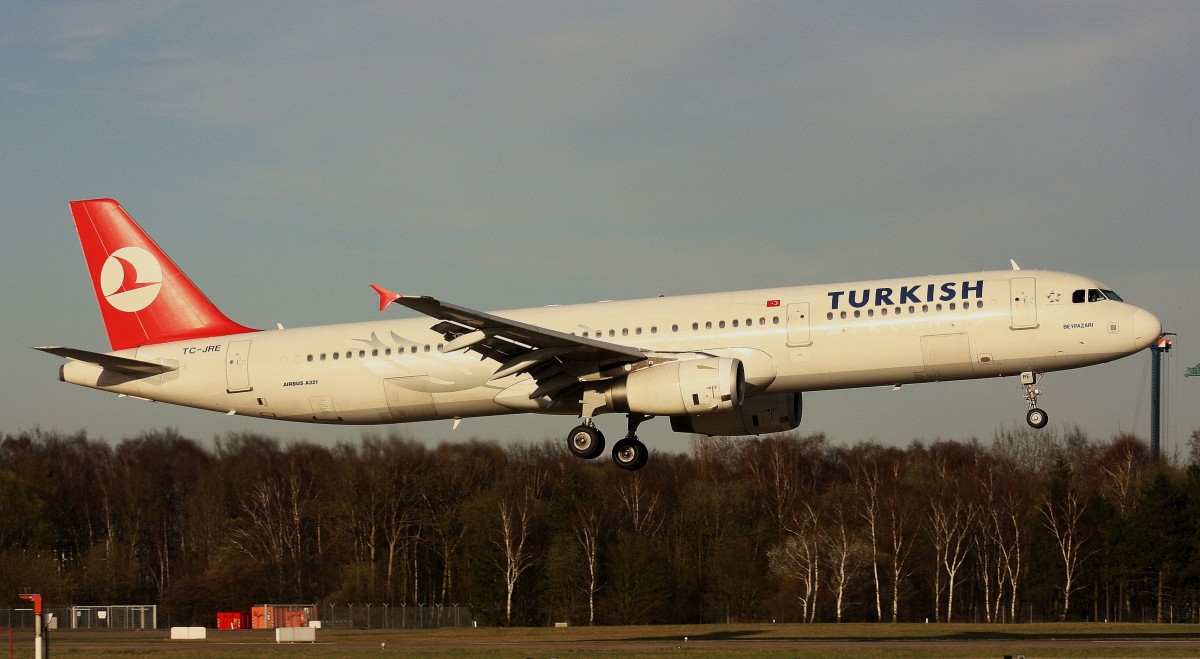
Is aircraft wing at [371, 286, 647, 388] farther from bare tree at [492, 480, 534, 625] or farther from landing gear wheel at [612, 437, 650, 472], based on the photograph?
bare tree at [492, 480, 534, 625]

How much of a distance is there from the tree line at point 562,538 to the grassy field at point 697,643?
10936mm

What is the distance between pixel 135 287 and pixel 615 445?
55.0 ft

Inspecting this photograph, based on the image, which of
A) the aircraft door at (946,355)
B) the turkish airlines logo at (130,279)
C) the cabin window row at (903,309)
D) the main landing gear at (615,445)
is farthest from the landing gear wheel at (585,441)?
the turkish airlines logo at (130,279)

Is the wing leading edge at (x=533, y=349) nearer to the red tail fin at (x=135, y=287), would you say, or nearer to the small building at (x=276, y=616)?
the red tail fin at (x=135, y=287)

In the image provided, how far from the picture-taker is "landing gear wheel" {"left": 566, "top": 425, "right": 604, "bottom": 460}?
39750 millimetres

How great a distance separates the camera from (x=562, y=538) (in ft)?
262

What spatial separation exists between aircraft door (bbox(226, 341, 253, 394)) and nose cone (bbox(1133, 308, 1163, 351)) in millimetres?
25258

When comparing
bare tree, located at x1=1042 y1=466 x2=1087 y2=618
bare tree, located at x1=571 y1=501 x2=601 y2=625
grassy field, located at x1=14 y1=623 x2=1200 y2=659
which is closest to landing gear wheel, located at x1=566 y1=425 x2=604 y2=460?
grassy field, located at x1=14 y1=623 x2=1200 y2=659

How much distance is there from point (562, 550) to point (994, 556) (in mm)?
27490

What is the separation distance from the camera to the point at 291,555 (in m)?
79.0

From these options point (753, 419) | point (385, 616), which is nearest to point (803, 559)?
point (385, 616)

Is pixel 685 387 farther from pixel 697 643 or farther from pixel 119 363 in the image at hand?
pixel 119 363

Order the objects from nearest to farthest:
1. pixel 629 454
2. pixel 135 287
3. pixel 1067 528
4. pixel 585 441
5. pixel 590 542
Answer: pixel 585 441
pixel 629 454
pixel 135 287
pixel 590 542
pixel 1067 528

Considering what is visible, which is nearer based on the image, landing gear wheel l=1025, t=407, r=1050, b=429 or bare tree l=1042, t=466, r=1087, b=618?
landing gear wheel l=1025, t=407, r=1050, b=429
